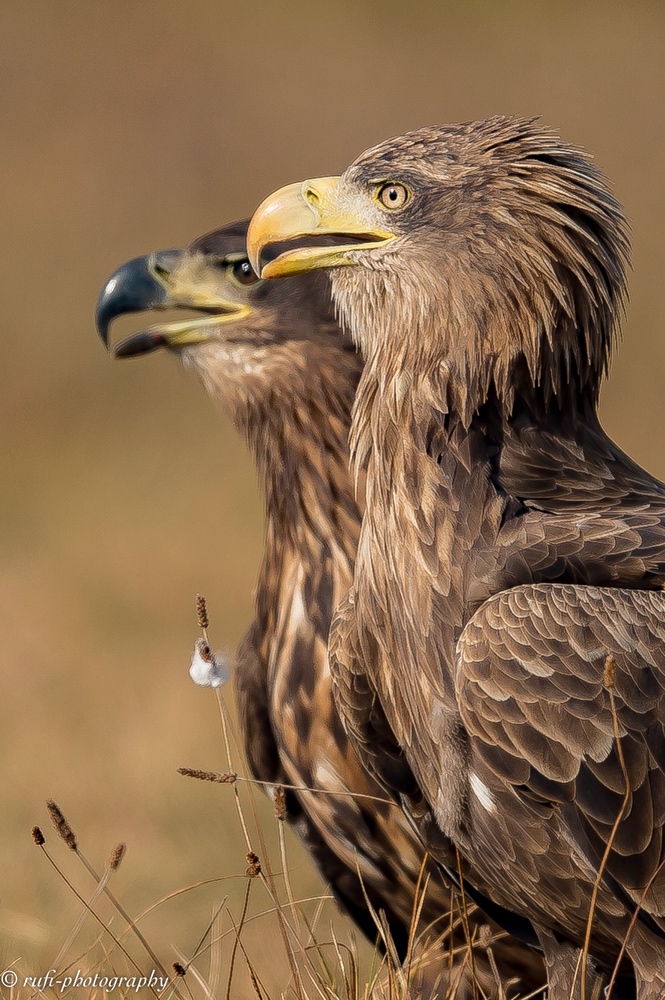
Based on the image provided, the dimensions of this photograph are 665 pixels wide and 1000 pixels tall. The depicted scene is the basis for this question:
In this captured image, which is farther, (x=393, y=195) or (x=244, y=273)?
(x=244, y=273)

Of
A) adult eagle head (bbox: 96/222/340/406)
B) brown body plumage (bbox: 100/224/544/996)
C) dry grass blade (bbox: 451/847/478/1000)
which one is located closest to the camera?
dry grass blade (bbox: 451/847/478/1000)

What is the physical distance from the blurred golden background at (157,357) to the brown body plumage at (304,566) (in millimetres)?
697

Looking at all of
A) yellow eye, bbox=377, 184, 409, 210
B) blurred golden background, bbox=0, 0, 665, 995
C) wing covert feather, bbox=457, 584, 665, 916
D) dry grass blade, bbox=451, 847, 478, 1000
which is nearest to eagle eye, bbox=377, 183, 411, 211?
yellow eye, bbox=377, 184, 409, 210

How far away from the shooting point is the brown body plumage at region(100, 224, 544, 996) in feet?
14.4

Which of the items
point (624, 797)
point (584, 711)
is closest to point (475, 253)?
point (584, 711)

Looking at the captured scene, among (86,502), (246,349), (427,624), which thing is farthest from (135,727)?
(86,502)

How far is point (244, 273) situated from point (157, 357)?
17.2m

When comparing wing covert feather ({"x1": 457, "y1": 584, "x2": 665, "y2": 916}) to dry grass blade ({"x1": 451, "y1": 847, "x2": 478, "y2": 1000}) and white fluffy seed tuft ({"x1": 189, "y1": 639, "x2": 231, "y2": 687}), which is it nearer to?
dry grass blade ({"x1": 451, "y1": 847, "x2": 478, "y2": 1000})

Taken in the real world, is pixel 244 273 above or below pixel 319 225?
below

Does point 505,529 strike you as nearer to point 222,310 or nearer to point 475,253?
point 475,253

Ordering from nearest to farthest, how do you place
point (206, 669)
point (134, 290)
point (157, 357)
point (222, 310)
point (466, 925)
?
point (466, 925)
point (206, 669)
point (134, 290)
point (222, 310)
point (157, 357)

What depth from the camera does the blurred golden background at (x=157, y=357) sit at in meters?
7.94

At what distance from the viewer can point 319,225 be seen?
402cm

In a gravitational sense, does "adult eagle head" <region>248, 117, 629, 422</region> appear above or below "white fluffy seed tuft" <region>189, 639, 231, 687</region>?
above
